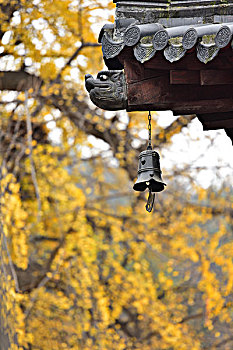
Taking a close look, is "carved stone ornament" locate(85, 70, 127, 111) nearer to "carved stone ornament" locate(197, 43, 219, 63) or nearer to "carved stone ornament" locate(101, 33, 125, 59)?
"carved stone ornament" locate(101, 33, 125, 59)

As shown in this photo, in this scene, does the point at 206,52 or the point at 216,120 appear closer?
the point at 206,52

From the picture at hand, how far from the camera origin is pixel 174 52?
101 inches

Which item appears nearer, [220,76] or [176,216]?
[220,76]

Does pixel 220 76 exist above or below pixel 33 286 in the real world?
above

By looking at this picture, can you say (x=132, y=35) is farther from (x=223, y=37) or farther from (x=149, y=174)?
(x=149, y=174)

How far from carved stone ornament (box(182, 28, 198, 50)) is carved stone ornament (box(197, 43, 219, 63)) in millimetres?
35

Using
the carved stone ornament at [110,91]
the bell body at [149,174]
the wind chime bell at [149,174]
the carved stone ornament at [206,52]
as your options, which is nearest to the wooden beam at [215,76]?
the carved stone ornament at [206,52]

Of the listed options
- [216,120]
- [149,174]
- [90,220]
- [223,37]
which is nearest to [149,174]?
[149,174]

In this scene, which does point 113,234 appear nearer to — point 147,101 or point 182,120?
point 182,120

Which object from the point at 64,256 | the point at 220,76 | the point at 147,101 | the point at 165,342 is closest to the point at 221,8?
the point at 220,76

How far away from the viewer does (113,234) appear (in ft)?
29.0

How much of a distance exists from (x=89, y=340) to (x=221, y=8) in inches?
257

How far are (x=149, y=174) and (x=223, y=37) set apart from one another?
1.10 m

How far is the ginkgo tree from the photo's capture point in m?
8.44
